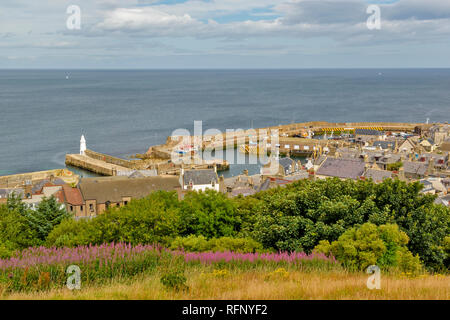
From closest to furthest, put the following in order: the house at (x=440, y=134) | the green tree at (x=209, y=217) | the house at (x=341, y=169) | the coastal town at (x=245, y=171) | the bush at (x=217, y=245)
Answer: the bush at (x=217, y=245)
the green tree at (x=209, y=217)
the coastal town at (x=245, y=171)
the house at (x=341, y=169)
the house at (x=440, y=134)

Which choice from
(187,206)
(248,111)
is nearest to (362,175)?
(187,206)

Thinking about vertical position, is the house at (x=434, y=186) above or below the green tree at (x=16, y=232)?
below

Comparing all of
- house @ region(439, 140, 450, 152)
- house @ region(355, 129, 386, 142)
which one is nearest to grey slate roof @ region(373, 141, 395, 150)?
house @ region(439, 140, 450, 152)

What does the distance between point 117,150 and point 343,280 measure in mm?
80376

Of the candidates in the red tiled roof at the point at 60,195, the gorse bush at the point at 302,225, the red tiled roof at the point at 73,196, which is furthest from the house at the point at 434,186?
the red tiled roof at the point at 60,195

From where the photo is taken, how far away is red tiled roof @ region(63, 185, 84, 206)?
133ft

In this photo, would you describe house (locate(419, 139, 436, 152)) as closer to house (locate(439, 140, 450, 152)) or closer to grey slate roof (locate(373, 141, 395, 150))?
house (locate(439, 140, 450, 152))

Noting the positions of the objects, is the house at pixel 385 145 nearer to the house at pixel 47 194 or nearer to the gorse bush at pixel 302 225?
the house at pixel 47 194

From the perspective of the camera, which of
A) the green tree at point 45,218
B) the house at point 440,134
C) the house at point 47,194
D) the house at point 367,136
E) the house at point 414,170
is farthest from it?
the house at point 367,136

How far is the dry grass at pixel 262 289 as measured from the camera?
9.48 meters

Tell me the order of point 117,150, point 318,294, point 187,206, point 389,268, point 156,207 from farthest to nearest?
point 117,150 < point 187,206 < point 156,207 < point 389,268 < point 318,294

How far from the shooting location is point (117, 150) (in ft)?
286
